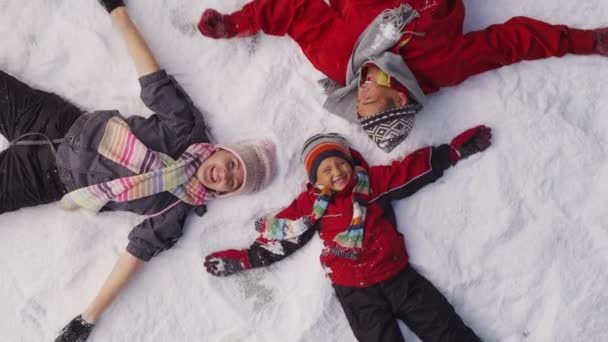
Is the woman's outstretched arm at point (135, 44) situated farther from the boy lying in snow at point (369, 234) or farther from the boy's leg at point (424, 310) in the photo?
the boy's leg at point (424, 310)

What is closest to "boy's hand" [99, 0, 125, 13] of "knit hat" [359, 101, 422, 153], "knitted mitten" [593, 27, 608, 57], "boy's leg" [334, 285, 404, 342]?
"knit hat" [359, 101, 422, 153]

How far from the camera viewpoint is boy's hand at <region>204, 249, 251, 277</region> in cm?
144

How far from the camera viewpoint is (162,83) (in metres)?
1.38

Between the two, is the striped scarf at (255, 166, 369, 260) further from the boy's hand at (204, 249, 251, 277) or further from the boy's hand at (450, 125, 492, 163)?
the boy's hand at (450, 125, 492, 163)

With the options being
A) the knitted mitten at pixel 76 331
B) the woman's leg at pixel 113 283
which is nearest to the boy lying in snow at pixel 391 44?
the woman's leg at pixel 113 283

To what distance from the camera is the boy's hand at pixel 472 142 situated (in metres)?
1.40

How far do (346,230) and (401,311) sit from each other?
0.94 ft

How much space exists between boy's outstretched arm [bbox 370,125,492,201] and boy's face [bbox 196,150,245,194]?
1.31 ft

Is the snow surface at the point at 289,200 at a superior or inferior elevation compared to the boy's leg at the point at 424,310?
superior

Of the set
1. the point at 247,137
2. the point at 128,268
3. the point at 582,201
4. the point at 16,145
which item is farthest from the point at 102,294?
the point at 582,201

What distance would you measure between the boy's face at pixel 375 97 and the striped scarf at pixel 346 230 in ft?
0.71

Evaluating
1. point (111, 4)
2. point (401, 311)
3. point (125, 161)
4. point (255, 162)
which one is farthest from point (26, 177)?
point (401, 311)

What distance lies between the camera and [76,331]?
1426 millimetres

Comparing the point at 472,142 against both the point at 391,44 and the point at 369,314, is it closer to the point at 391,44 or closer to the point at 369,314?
the point at 391,44
